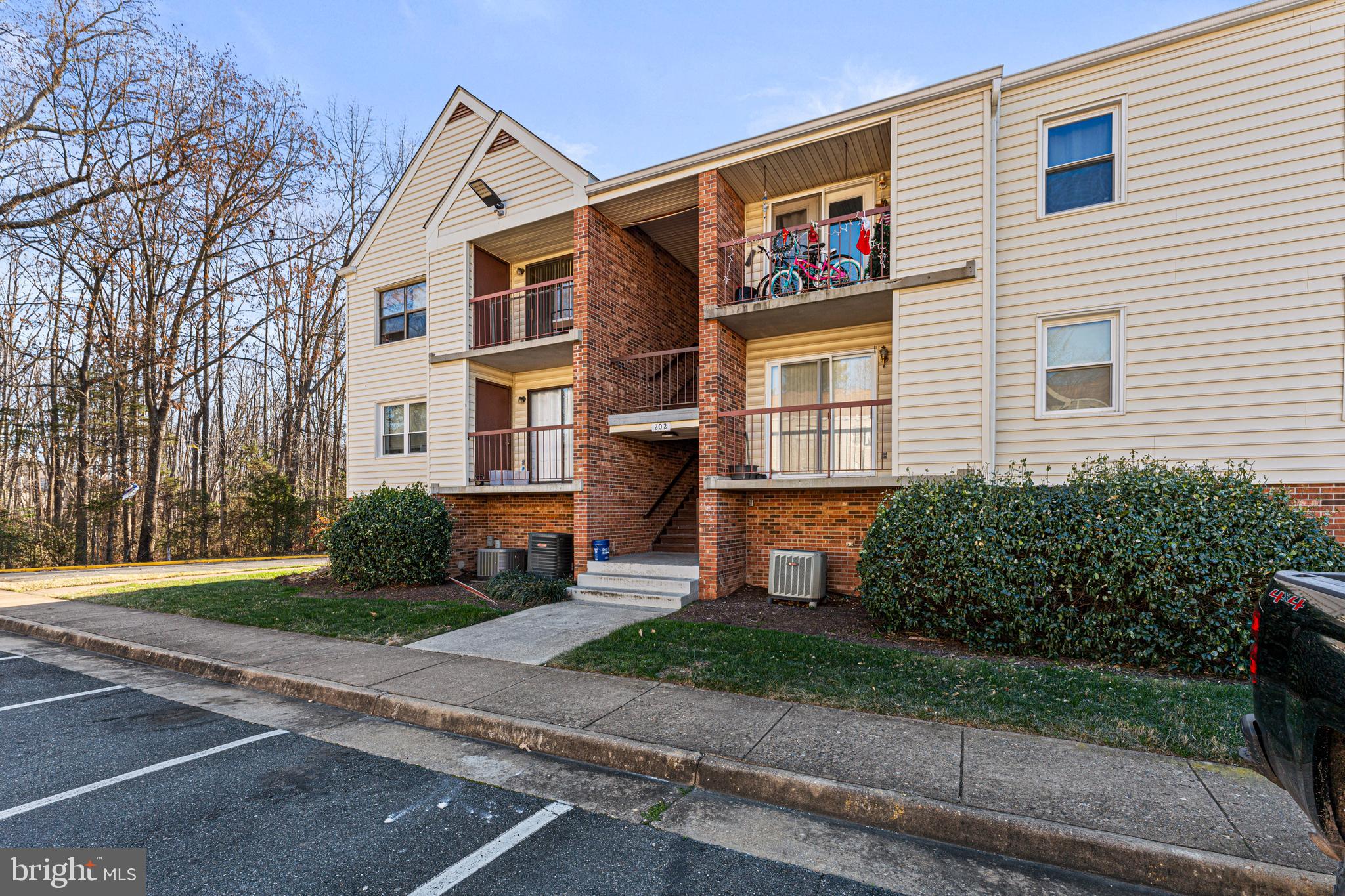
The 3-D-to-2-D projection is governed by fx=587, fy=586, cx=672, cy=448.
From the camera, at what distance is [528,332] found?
1252 cm

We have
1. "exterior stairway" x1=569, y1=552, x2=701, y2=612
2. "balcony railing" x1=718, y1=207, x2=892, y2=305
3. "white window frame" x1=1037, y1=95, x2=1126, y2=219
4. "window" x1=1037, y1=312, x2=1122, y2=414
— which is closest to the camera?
"window" x1=1037, y1=312, x2=1122, y2=414

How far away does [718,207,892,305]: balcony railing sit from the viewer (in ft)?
30.1

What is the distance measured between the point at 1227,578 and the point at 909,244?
5.36 meters

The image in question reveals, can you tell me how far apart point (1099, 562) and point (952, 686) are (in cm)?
223

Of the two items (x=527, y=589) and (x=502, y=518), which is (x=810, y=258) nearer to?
(x=527, y=589)

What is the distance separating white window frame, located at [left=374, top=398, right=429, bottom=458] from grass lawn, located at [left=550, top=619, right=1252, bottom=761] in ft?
26.7

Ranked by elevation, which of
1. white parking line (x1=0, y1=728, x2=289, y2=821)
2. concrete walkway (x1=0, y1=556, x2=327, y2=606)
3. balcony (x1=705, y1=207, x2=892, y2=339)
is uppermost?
balcony (x1=705, y1=207, x2=892, y2=339)

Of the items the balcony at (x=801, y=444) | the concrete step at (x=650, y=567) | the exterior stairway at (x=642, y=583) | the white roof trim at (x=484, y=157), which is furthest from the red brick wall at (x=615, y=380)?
the balcony at (x=801, y=444)

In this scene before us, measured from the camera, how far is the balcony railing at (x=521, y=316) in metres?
12.5

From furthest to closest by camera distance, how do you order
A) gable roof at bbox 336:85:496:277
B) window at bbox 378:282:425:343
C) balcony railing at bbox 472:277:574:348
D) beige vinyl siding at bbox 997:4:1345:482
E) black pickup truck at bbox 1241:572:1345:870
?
window at bbox 378:282:425:343, gable roof at bbox 336:85:496:277, balcony railing at bbox 472:277:574:348, beige vinyl siding at bbox 997:4:1345:482, black pickup truck at bbox 1241:572:1345:870

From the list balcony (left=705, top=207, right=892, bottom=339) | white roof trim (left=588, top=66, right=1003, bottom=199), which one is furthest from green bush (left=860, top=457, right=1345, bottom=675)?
white roof trim (left=588, top=66, right=1003, bottom=199)

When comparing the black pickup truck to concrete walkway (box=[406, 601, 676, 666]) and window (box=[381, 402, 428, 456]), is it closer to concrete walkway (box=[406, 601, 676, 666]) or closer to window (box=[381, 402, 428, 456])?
concrete walkway (box=[406, 601, 676, 666])

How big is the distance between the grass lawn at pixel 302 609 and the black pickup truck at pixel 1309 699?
7.41 meters
